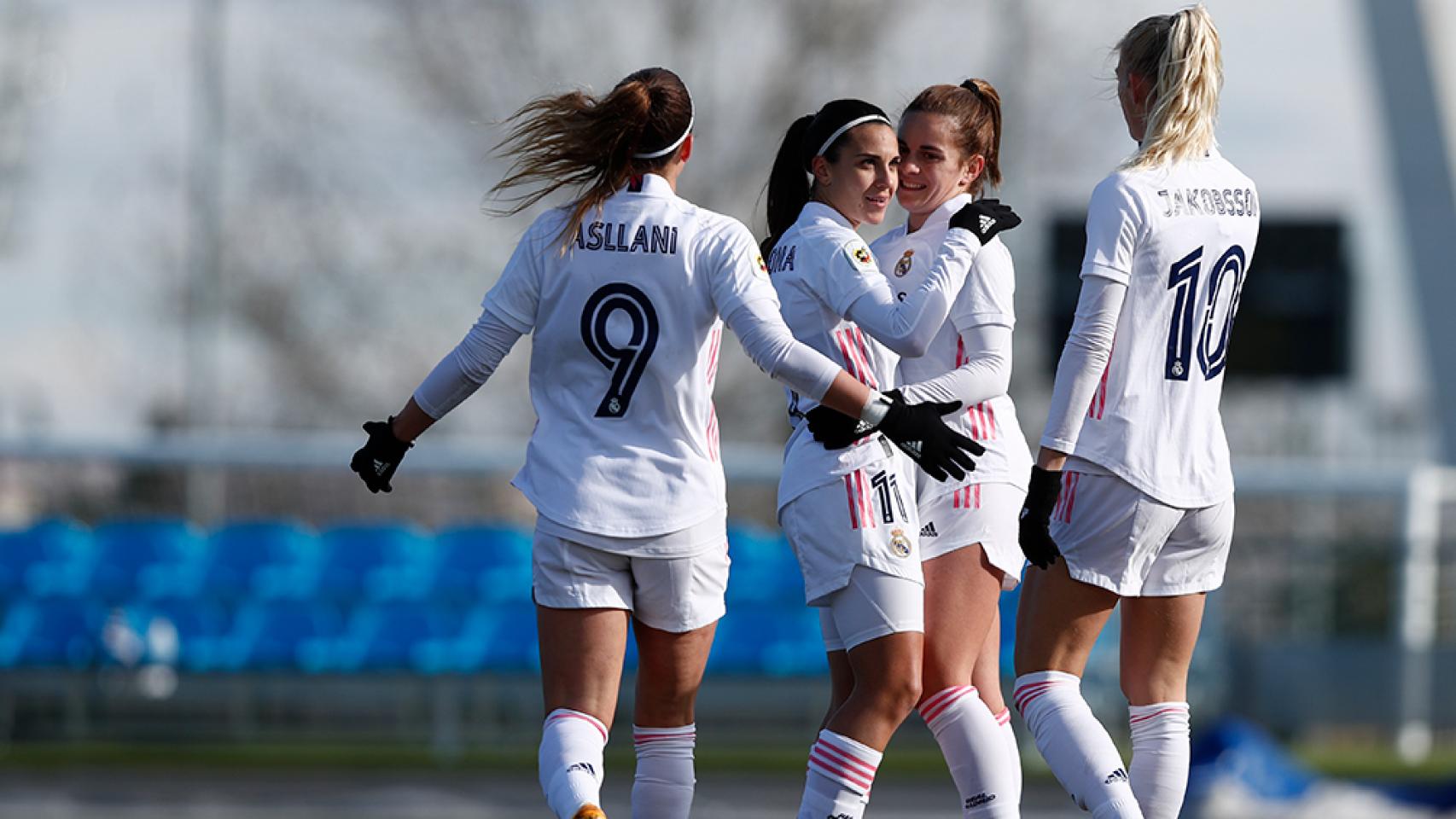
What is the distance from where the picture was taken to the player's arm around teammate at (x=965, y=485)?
540cm

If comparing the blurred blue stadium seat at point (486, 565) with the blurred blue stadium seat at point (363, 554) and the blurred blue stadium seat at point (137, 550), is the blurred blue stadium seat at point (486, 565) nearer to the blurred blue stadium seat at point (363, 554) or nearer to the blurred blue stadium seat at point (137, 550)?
the blurred blue stadium seat at point (363, 554)

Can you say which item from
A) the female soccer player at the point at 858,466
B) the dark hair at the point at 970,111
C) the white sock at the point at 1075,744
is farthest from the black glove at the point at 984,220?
the white sock at the point at 1075,744

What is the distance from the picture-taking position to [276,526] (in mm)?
16672

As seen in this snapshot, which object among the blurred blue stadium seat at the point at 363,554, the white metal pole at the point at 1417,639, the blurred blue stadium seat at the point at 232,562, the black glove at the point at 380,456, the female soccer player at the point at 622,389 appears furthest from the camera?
the blurred blue stadium seat at the point at 363,554

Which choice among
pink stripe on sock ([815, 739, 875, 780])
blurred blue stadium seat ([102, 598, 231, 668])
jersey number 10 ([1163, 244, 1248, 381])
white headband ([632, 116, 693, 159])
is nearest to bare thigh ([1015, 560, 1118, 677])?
pink stripe on sock ([815, 739, 875, 780])

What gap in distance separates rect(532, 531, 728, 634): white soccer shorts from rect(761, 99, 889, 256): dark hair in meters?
1.04

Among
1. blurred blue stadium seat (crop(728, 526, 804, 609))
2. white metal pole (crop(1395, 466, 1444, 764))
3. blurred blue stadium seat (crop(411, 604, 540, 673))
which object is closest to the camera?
blurred blue stadium seat (crop(728, 526, 804, 609))

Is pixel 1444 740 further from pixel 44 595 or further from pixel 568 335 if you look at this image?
pixel 568 335

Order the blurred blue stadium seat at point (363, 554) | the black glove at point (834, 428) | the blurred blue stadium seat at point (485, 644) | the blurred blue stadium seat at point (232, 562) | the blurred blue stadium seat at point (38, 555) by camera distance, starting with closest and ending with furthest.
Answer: the black glove at point (834, 428)
the blurred blue stadium seat at point (485, 644)
the blurred blue stadium seat at point (232, 562)
the blurred blue stadium seat at point (363, 554)
the blurred blue stadium seat at point (38, 555)

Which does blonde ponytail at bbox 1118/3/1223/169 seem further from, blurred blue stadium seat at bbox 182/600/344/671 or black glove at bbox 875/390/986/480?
blurred blue stadium seat at bbox 182/600/344/671

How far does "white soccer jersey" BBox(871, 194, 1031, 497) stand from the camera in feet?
17.8

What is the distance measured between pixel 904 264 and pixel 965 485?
64 centimetres

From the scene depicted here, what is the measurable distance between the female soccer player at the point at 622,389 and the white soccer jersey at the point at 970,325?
0.45 m

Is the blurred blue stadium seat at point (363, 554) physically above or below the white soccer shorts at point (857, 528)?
below
